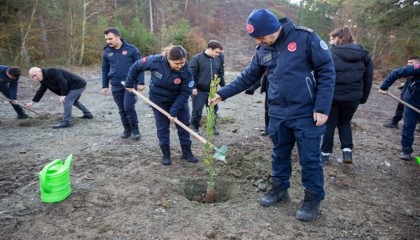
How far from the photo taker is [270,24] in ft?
9.70

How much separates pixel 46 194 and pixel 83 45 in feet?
55.4

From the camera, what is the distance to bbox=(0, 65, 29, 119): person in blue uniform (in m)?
7.63

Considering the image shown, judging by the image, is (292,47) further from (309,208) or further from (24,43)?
(24,43)

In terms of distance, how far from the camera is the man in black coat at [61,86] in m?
6.93

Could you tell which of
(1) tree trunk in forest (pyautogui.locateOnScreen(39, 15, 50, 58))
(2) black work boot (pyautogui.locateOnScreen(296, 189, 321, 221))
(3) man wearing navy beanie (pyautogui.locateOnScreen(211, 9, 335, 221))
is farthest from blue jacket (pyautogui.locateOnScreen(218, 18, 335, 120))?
(1) tree trunk in forest (pyautogui.locateOnScreen(39, 15, 50, 58))

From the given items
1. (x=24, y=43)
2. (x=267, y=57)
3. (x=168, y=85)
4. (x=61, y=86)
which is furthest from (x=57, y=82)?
(x=24, y=43)

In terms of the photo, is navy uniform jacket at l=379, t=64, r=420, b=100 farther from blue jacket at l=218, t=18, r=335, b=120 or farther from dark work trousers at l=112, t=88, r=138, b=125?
dark work trousers at l=112, t=88, r=138, b=125

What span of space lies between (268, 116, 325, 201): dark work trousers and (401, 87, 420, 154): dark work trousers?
2.98 m

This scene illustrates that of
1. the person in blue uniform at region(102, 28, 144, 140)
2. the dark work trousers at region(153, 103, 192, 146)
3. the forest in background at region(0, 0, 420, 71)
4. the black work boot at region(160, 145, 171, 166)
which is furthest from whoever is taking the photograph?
the forest in background at region(0, 0, 420, 71)

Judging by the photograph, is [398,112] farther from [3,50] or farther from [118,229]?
[3,50]

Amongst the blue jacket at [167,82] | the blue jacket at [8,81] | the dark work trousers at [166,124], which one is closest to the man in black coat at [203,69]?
the dark work trousers at [166,124]

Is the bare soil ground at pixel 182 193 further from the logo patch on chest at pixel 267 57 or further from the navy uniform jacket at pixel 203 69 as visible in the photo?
the logo patch on chest at pixel 267 57

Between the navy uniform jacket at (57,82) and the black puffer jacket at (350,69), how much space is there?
5835 millimetres

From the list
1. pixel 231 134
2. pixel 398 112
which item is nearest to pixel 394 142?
pixel 398 112
